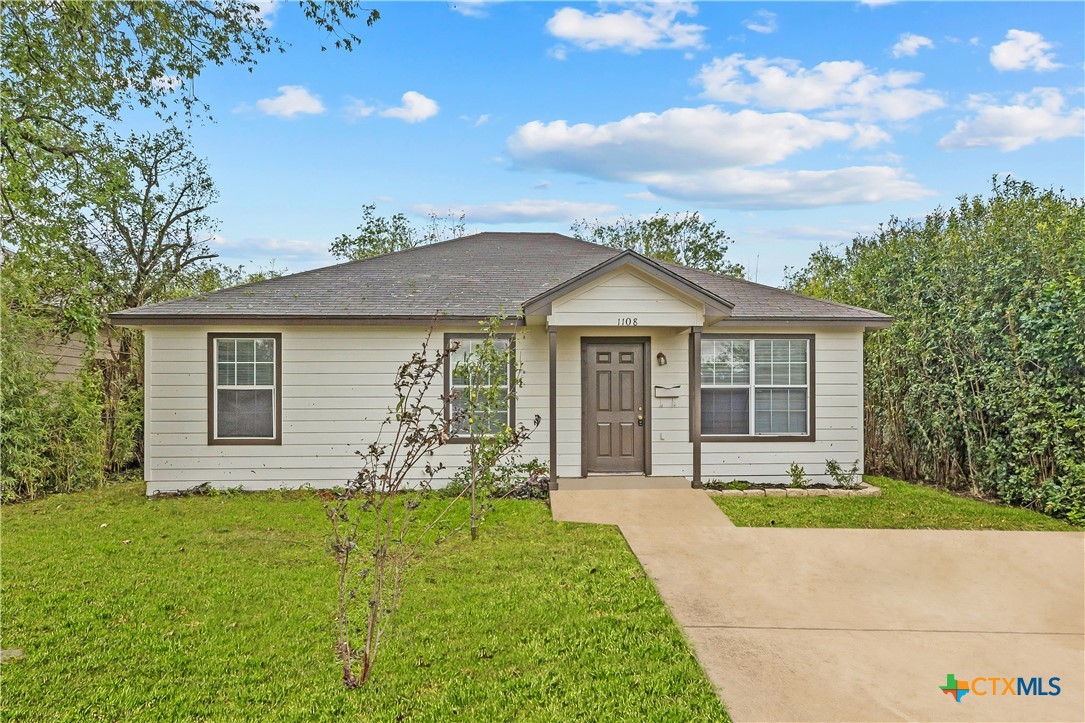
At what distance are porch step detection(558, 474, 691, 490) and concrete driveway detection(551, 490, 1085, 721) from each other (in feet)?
4.94

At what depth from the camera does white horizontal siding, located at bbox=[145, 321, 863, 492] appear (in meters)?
9.01

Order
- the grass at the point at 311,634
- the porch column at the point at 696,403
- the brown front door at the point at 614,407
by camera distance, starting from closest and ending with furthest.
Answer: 1. the grass at the point at 311,634
2. the porch column at the point at 696,403
3. the brown front door at the point at 614,407

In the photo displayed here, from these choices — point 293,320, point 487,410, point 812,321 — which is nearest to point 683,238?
point 812,321

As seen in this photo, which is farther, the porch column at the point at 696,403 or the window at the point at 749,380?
the window at the point at 749,380

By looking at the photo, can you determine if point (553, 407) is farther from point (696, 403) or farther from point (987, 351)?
point (987, 351)

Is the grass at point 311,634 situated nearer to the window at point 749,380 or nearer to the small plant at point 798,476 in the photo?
the window at point 749,380

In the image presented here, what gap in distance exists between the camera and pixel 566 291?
838 centimetres

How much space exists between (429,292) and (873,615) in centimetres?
755

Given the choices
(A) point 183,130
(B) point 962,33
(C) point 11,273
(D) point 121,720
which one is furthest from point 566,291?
(A) point 183,130

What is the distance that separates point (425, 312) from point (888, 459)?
859 centimetres

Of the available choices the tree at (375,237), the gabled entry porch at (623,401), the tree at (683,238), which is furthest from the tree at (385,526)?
the tree at (683,238)

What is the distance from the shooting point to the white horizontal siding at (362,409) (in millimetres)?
9008

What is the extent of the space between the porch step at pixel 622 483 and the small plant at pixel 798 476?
168 cm

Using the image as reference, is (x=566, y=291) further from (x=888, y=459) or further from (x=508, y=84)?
(x=888, y=459)
